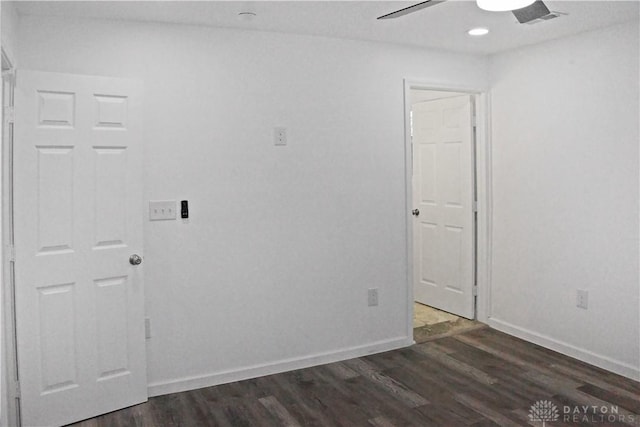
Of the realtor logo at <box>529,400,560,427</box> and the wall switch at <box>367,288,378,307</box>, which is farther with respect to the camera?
the wall switch at <box>367,288,378,307</box>

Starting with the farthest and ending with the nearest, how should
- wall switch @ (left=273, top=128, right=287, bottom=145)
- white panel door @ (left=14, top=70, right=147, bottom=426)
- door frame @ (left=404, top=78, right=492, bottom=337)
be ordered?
door frame @ (left=404, top=78, right=492, bottom=337) → wall switch @ (left=273, top=128, right=287, bottom=145) → white panel door @ (left=14, top=70, right=147, bottom=426)

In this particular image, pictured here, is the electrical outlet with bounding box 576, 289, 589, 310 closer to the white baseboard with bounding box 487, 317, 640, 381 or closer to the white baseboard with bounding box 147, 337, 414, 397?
the white baseboard with bounding box 487, 317, 640, 381

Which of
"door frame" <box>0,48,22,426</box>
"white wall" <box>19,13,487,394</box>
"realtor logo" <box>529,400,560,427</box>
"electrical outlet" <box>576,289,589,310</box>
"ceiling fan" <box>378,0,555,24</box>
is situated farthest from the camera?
"electrical outlet" <box>576,289,589,310</box>

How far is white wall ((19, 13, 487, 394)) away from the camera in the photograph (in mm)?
3375

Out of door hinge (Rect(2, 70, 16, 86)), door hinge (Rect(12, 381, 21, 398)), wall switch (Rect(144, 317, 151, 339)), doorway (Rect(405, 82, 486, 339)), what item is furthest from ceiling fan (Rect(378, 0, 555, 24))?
door hinge (Rect(12, 381, 21, 398))

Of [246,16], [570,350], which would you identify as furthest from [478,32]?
[570,350]

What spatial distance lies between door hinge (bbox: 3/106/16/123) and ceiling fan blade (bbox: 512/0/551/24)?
2.53 metres

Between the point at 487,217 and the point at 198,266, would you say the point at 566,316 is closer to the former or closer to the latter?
the point at 487,217

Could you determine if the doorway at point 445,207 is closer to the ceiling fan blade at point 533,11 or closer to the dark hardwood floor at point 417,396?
the dark hardwood floor at point 417,396

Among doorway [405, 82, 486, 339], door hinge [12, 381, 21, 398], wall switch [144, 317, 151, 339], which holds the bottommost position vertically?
door hinge [12, 381, 21, 398]

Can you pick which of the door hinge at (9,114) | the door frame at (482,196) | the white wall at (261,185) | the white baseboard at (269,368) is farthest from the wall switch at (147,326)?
the door frame at (482,196)

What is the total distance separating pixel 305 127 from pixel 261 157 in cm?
39

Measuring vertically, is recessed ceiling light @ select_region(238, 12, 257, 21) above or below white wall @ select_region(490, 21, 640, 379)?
above

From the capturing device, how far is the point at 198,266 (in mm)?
3521
